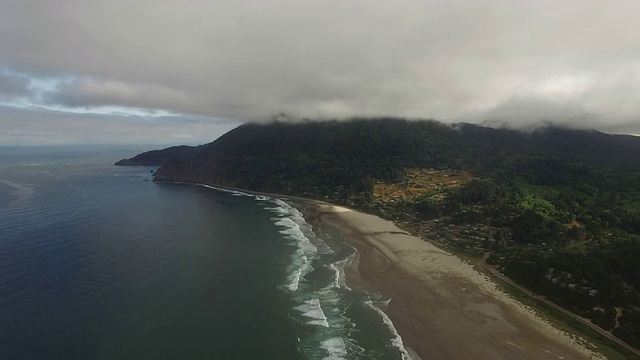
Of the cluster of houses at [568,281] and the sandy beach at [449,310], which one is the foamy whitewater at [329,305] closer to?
the sandy beach at [449,310]

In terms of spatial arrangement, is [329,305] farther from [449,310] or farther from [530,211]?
[530,211]

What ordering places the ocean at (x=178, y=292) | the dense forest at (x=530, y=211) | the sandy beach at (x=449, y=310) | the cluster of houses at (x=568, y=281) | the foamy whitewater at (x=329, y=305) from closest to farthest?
the ocean at (x=178, y=292)
the foamy whitewater at (x=329, y=305)
the sandy beach at (x=449, y=310)
the cluster of houses at (x=568, y=281)
the dense forest at (x=530, y=211)

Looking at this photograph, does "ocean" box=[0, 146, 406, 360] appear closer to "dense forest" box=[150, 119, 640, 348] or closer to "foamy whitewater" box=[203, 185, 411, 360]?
"foamy whitewater" box=[203, 185, 411, 360]

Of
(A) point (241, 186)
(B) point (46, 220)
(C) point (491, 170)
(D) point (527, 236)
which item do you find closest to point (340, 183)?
(A) point (241, 186)

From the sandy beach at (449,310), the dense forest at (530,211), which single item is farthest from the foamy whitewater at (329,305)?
the dense forest at (530,211)

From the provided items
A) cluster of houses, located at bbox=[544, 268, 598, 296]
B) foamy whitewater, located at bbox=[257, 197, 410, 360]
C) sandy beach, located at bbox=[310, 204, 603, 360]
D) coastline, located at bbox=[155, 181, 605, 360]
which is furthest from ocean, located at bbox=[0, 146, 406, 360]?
cluster of houses, located at bbox=[544, 268, 598, 296]

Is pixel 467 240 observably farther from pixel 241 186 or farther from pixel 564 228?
pixel 241 186

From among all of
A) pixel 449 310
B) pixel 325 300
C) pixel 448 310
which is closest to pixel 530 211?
pixel 449 310
